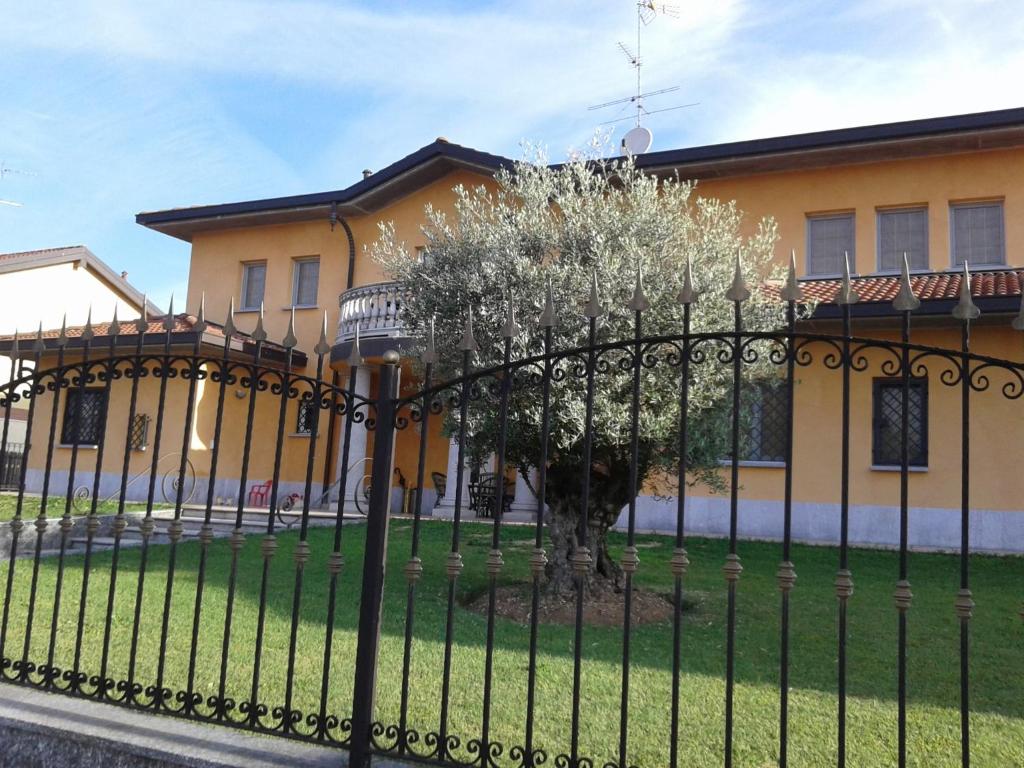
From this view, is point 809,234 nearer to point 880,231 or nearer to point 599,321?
point 880,231

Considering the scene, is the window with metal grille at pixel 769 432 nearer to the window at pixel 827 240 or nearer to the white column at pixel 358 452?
the window at pixel 827 240

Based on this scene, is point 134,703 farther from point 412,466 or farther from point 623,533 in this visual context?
point 412,466

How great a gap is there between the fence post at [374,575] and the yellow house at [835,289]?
779 cm

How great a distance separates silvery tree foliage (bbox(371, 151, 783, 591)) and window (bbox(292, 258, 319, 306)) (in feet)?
40.1

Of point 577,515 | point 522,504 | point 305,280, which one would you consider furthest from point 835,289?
point 305,280

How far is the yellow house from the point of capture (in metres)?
12.0

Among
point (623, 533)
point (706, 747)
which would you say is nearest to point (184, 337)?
point (623, 533)

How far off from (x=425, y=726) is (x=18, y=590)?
198 inches

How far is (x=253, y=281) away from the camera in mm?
20891

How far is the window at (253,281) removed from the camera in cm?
2075

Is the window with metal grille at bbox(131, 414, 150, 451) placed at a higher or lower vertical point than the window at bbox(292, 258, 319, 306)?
lower

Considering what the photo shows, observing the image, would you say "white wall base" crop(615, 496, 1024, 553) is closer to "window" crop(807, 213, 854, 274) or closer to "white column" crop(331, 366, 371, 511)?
"window" crop(807, 213, 854, 274)

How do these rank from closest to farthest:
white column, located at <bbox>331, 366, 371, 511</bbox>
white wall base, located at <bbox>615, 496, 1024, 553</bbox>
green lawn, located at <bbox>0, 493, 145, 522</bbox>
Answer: green lawn, located at <bbox>0, 493, 145, 522</bbox>
white wall base, located at <bbox>615, 496, 1024, 553</bbox>
white column, located at <bbox>331, 366, 371, 511</bbox>

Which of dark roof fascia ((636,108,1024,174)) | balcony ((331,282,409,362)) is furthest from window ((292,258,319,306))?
dark roof fascia ((636,108,1024,174))
